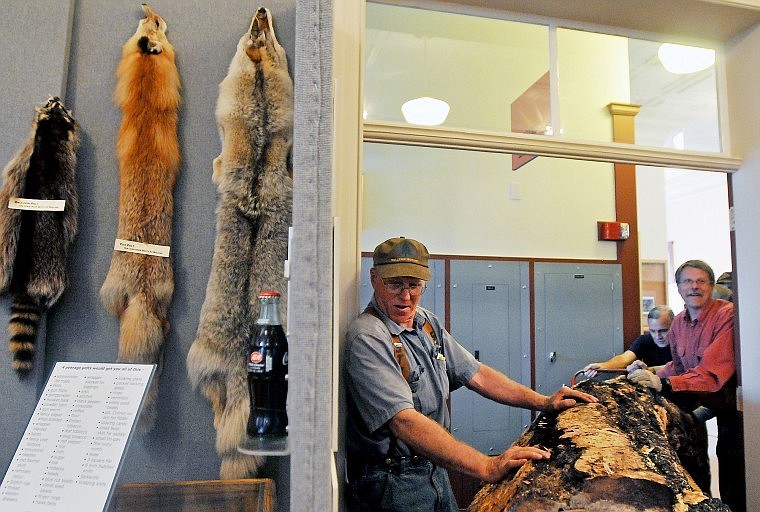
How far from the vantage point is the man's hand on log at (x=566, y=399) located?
1.66m

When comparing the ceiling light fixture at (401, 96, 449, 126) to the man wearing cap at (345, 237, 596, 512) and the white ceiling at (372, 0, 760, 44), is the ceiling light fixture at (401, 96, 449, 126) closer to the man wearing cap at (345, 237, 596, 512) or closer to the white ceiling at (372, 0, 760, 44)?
the white ceiling at (372, 0, 760, 44)

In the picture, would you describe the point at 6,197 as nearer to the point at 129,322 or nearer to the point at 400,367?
the point at 129,322

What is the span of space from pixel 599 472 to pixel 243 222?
125 centimetres

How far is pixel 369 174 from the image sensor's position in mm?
4223

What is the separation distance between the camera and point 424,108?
2.77 metres

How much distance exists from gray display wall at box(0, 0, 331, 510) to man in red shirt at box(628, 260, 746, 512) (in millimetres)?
1968

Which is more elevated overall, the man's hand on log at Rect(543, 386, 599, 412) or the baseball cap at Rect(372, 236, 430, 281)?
the baseball cap at Rect(372, 236, 430, 281)

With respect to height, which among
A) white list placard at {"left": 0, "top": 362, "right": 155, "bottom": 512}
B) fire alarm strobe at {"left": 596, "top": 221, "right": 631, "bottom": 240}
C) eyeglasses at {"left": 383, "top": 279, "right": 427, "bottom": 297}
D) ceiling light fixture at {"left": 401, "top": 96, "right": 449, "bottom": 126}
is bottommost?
white list placard at {"left": 0, "top": 362, "right": 155, "bottom": 512}

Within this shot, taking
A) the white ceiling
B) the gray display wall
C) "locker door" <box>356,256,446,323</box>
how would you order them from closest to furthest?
the gray display wall < the white ceiling < "locker door" <box>356,256,446,323</box>

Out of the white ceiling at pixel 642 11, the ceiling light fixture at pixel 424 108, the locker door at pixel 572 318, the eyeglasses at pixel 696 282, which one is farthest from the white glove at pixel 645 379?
the locker door at pixel 572 318

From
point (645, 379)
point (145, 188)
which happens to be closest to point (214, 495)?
→ point (145, 188)

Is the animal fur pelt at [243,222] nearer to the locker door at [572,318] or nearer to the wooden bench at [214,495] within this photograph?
the wooden bench at [214,495]

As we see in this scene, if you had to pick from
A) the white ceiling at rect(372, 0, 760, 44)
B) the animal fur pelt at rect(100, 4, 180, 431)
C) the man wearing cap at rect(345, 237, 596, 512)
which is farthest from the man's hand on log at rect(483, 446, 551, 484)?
the white ceiling at rect(372, 0, 760, 44)

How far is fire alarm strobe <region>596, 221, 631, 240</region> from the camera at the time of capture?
177 inches
